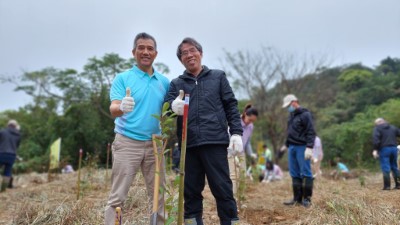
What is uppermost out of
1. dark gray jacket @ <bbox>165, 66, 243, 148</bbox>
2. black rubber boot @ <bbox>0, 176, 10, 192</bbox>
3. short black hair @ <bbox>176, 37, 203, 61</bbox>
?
short black hair @ <bbox>176, 37, 203, 61</bbox>

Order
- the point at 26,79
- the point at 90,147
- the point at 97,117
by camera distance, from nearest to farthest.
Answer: the point at 90,147
the point at 97,117
the point at 26,79

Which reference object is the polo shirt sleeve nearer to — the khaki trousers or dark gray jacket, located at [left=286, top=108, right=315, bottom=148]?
the khaki trousers

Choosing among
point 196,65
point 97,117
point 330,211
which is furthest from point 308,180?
point 97,117

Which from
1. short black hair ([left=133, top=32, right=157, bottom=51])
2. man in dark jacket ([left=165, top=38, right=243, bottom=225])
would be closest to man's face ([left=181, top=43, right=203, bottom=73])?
man in dark jacket ([left=165, top=38, right=243, bottom=225])

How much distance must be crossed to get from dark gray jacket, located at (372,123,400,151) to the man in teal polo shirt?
5.62 meters

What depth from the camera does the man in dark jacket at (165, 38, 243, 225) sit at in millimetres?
2637

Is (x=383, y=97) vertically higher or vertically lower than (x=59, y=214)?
higher

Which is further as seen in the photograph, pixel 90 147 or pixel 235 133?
pixel 90 147

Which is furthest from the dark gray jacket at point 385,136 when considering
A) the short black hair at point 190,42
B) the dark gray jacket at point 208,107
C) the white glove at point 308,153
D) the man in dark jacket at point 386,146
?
the short black hair at point 190,42

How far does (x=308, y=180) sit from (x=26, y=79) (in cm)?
2222

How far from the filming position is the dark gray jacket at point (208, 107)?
2.64m

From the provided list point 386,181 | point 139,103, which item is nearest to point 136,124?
point 139,103

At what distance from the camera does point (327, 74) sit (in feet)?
63.9

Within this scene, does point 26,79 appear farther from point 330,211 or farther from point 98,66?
point 330,211
